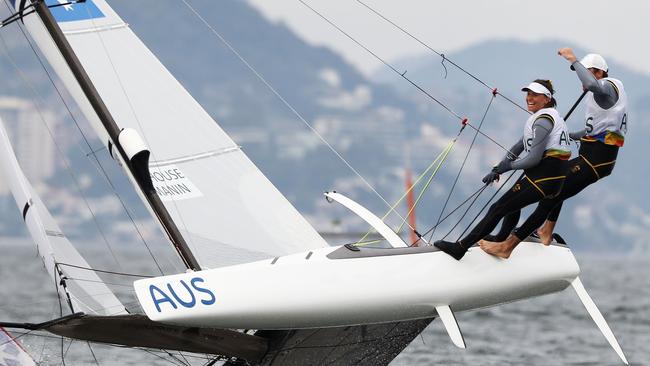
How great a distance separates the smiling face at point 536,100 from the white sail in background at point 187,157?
95.3 inches

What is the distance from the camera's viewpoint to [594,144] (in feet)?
23.8

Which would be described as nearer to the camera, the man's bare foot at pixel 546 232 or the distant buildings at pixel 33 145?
the man's bare foot at pixel 546 232

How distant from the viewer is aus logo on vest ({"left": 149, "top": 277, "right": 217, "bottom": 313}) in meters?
6.73

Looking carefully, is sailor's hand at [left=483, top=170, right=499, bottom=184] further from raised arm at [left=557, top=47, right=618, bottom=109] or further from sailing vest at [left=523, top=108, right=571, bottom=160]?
raised arm at [left=557, top=47, right=618, bottom=109]

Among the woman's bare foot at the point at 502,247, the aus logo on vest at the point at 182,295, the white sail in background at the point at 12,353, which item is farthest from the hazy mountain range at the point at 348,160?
the aus logo on vest at the point at 182,295

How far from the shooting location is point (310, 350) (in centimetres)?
757

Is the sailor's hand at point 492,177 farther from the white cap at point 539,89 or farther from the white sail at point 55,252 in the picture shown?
the white sail at point 55,252

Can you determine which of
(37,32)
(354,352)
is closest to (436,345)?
(354,352)

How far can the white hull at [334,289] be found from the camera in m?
6.78

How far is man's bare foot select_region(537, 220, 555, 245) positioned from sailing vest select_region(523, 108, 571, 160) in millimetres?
594

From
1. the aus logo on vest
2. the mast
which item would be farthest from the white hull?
the mast

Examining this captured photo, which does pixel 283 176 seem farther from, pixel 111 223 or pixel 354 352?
pixel 354 352

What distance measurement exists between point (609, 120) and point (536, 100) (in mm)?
460

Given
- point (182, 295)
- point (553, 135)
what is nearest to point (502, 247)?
point (553, 135)
